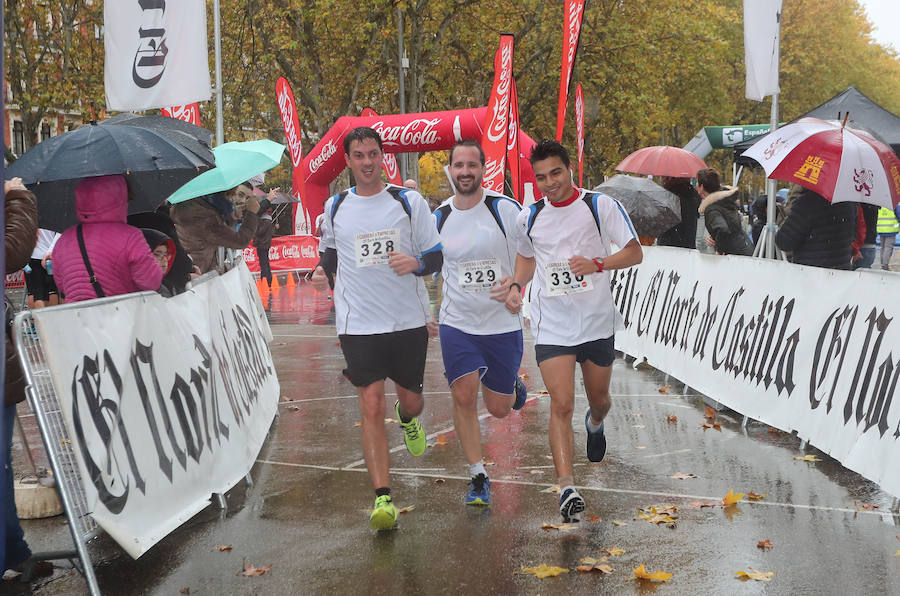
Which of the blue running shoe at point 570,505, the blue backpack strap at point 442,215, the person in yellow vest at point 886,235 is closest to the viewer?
the blue running shoe at point 570,505

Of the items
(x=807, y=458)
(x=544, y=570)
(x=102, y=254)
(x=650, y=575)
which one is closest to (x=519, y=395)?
(x=807, y=458)

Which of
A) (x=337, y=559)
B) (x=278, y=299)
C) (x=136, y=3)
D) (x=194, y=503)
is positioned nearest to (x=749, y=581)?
(x=337, y=559)

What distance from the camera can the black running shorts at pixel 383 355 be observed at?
648 centimetres

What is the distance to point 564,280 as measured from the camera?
6.71m

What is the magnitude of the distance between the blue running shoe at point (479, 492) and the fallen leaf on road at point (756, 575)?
171 cm

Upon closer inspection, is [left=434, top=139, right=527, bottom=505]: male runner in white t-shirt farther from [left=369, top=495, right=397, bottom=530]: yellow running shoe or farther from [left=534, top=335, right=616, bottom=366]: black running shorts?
[left=369, top=495, right=397, bottom=530]: yellow running shoe

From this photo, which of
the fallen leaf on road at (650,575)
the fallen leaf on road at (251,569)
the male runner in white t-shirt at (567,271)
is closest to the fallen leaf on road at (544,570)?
the fallen leaf on road at (650,575)

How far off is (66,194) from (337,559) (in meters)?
2.91

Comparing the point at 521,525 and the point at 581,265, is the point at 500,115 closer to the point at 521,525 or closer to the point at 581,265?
the point at 581,265

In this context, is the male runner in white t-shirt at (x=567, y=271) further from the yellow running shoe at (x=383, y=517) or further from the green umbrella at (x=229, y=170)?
the green umbrella at (x=229, y=170)

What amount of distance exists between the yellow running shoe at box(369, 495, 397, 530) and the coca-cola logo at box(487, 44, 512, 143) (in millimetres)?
12623

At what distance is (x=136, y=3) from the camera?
1076 cm

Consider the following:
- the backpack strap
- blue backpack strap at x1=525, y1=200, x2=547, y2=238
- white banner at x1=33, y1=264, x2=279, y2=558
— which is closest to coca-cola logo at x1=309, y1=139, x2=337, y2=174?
white banner at x1=33, y1=264, x2=279, y2=558

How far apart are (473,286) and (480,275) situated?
0.07 meters
